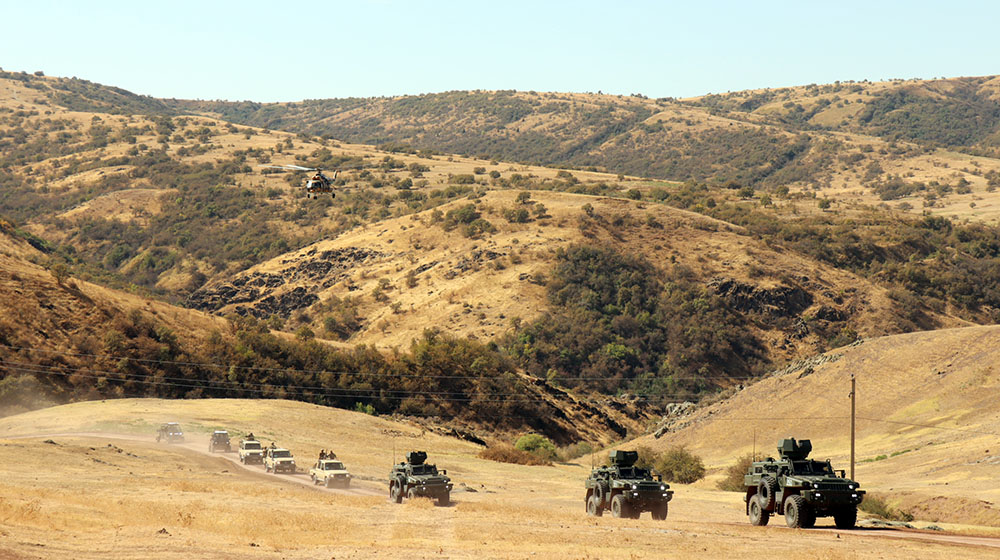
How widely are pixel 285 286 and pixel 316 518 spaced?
10043 cm

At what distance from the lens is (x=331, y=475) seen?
42656mm

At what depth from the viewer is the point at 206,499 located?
111 feet

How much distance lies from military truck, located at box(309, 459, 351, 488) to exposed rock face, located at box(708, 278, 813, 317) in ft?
247

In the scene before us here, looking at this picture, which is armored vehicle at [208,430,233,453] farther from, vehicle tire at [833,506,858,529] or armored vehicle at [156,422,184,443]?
vehicle tire at [833,506,858,529]

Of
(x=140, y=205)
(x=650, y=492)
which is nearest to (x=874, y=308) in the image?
(x=650, y=492)

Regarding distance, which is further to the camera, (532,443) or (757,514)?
(532,443)

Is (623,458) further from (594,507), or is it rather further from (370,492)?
(370,492)

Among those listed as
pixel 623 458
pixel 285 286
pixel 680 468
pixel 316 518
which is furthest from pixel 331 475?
pixel 285 286

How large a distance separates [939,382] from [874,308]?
161ft

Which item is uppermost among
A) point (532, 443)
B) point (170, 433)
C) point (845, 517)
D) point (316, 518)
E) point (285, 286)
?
point (285, 286)

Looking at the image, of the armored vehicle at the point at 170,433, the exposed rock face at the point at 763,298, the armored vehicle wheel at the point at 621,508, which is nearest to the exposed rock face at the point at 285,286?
the exposed rock face at the point at 763,298

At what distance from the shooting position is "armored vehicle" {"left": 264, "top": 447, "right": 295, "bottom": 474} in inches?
1864

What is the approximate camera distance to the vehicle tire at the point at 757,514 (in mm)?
31406

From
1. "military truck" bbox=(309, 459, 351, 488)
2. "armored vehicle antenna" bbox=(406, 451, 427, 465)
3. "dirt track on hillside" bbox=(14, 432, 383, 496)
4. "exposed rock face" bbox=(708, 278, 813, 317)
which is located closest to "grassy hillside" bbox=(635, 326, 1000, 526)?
"armored vehicle antenna" bbox=(406, 451, 427, 465)
